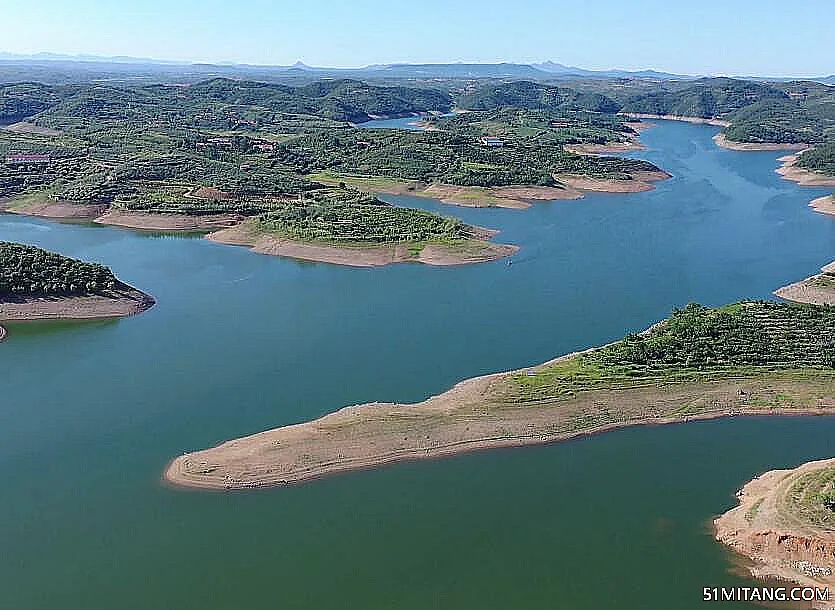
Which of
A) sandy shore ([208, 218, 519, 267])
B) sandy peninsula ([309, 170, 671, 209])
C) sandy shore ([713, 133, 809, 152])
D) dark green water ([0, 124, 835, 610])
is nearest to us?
dark green water ([0, 124, 835, 610])

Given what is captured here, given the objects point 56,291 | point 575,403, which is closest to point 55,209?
point 56,291

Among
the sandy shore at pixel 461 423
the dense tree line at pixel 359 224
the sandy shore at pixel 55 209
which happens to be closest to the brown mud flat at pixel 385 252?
the dense tree line at pixel 359 224

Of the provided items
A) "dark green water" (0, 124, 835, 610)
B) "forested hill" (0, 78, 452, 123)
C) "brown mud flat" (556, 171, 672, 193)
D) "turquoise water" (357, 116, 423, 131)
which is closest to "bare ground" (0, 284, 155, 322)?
"dark green water" (0, 124, 835, 610)

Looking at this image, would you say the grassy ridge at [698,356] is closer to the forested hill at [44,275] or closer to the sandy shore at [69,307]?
Answer: the sandy shore at [69,307]

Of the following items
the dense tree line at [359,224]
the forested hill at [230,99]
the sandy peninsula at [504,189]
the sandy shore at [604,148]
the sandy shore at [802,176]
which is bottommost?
the dense tree line at [359,224]

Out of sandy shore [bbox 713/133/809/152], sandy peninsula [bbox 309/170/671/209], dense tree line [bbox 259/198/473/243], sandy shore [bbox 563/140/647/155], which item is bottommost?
dense tree line [bbox 259/198/473/243]

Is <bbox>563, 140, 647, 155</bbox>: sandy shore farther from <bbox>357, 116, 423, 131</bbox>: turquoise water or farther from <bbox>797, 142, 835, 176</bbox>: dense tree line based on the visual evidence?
<bbox>357, 116, 423, 131</bbox>: turquoise water
